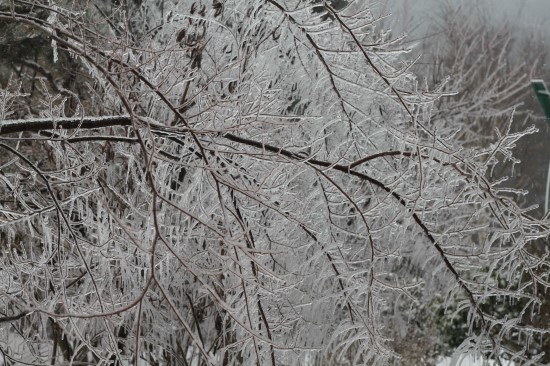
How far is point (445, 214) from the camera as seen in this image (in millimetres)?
8648

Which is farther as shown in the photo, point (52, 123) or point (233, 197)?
point (233, 197)

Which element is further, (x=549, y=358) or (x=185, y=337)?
(x=549, y=358)

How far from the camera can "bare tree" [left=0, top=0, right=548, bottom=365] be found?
3.10m

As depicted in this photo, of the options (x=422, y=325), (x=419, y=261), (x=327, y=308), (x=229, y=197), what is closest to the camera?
(x=229, y=197)

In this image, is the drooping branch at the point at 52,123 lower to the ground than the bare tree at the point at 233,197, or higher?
higher

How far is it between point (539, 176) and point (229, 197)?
2591 cm

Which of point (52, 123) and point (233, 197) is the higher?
point (52, 123)

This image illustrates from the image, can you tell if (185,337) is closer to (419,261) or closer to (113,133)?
(113,133)

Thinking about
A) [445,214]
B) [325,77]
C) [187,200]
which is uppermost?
[325,77]

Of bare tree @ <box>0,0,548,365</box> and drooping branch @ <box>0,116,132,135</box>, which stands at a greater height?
drooping branch @ <box>0,116,132,135</box>

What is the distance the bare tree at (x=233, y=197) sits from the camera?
10.2 feet

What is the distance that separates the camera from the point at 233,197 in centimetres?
381

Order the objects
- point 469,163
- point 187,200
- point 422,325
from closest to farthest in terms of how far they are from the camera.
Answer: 1. point 469,163
2. point 187,200
3. point 422,325

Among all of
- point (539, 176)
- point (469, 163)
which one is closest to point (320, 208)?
point (469, 163)
